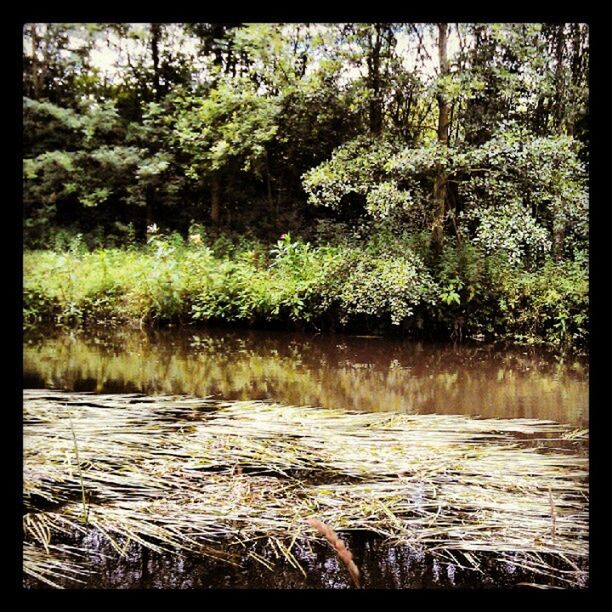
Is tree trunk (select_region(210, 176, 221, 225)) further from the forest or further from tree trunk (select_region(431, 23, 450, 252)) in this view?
tree trunk (select_region(431, 23, 450, 252))

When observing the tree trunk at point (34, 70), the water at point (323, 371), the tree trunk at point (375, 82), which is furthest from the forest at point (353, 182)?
the tree trunk at point (34, 70)

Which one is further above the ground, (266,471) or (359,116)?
(359,116)

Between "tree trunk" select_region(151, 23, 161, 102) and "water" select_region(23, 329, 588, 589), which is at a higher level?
"tree trunk" select_region(151, 23, 161, 102)

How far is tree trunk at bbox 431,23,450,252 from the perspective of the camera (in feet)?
11.7

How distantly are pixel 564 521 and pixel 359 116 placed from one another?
271cm

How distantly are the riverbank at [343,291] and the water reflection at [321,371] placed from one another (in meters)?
0.13

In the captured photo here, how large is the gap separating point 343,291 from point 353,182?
714mm

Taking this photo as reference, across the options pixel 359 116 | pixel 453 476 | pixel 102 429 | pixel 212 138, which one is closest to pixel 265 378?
pixel 102 429

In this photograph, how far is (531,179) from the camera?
357 centimetres

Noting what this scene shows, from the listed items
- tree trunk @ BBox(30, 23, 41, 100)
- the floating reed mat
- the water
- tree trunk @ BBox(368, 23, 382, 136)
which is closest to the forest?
tree trunk @ BBox(368, 23, 382, 136)

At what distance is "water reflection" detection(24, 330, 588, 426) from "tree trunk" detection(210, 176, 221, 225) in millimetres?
730

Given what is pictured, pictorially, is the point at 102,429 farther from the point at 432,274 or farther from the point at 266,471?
the point at 432,274

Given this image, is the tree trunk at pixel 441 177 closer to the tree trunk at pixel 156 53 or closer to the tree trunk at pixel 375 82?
the tree trunk at pixel 375 82

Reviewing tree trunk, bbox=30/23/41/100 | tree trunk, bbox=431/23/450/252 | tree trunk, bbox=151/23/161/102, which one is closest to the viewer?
tree trunk, bbox=30/23/41/100
